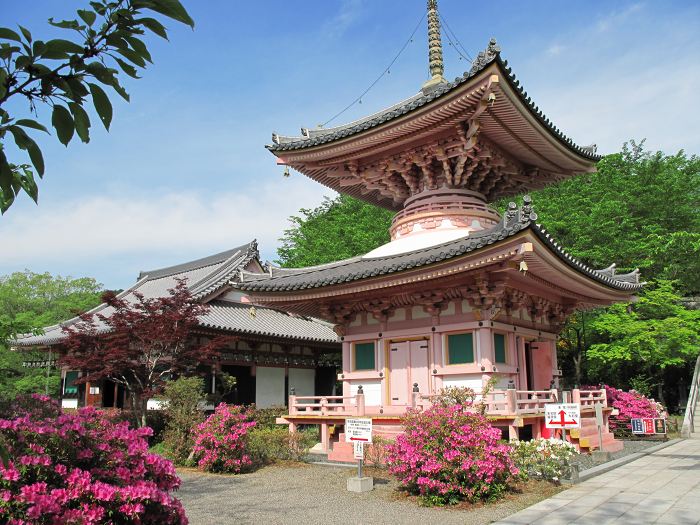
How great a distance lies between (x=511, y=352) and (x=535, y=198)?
18.7 meters

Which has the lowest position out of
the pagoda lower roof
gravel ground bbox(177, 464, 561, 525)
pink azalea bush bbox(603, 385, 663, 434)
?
gravel ground bbox(177, 464, 561, 525)

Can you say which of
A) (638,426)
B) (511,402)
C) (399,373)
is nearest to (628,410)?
(638,426)

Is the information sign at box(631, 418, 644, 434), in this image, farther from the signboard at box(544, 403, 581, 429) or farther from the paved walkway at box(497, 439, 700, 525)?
the signboard at box(544, 403, 581, 429)

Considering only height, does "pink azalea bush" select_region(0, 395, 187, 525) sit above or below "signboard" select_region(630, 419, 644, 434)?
above

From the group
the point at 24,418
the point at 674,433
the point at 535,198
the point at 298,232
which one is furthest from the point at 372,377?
the point at 298,232

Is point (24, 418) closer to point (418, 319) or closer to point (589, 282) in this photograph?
point (418, 319)

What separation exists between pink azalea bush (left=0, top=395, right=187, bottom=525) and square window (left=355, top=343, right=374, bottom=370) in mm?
10277

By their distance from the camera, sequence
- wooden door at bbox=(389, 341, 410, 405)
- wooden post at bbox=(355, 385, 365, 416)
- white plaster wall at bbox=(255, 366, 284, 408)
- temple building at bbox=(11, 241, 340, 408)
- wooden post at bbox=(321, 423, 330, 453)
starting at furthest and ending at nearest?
white plaster wall at bbox=(255, 366, 284, 408), temple building at bbox=(11, 241, 340, 408), wooden post at bbox=(321, 423, 330, 453), wooden door at bbox=(389, 341, 410, 405), wooden post at bbox=(355, 385, 365, 416)

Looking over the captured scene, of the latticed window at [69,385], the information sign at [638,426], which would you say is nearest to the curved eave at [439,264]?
the information sign at [638,426]

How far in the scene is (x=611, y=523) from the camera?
7.54 m

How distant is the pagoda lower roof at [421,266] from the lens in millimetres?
11844

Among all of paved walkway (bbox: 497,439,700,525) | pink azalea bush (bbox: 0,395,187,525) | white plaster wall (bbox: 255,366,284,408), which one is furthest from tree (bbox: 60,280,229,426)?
paved walkway (bbox: 497,439,700,525)

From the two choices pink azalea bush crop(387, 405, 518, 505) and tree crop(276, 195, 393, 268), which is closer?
pink azalea bush crop(387, 405, 518, 505)

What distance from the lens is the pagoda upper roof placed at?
12.6 metres
